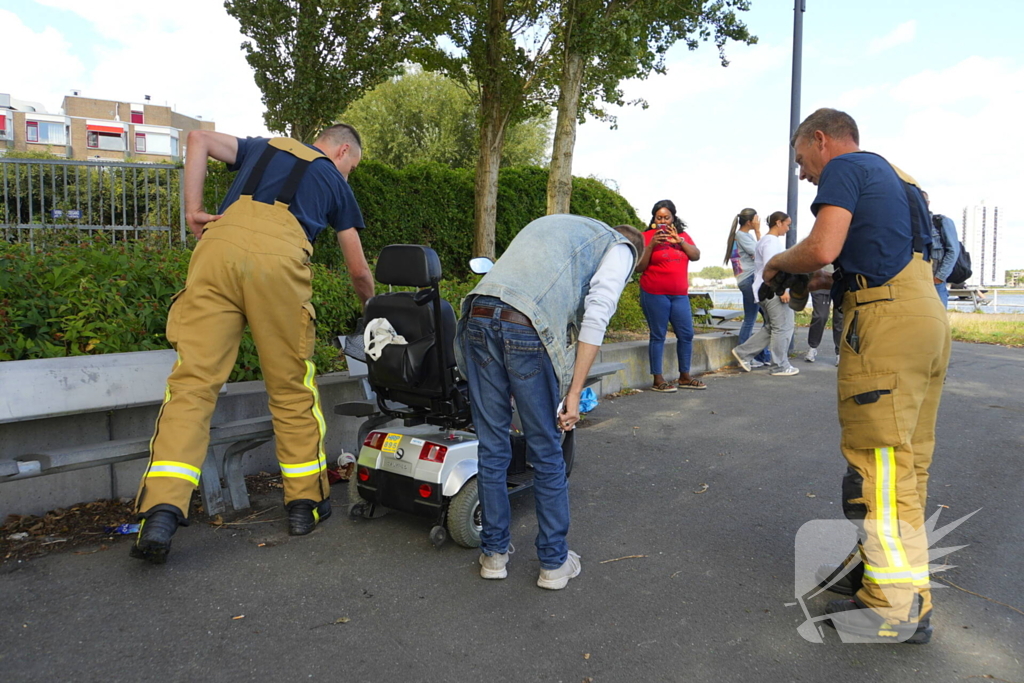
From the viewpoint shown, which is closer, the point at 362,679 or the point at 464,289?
the point at 362,679

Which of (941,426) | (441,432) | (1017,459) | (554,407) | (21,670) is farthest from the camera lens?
(941,426)

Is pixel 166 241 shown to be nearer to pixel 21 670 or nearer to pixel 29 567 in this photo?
pixel 29 567

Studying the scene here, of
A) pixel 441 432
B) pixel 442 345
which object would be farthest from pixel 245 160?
pixel 441 432

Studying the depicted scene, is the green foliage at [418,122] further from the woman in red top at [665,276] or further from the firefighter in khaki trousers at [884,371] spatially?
the firefighter in khaki trousers at [884,371]

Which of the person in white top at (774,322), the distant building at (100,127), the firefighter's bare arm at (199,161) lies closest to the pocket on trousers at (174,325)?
the firefighter's bare arm at (199,161)

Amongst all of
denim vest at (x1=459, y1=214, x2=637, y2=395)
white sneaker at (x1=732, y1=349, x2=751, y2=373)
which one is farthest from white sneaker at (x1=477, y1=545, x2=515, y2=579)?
white sneaker at (x1=732, y1=349, x2=751, y2=373)

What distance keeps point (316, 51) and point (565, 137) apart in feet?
17.5

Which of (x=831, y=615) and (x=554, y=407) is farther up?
(x=554, y=407)

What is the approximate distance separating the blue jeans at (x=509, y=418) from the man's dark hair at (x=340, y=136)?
4.83 ft

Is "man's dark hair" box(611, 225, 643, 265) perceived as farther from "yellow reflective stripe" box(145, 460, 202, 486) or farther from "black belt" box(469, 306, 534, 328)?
"yellow reflective stripe" box(145, 460, 202, 486)

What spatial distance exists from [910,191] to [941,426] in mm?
4155

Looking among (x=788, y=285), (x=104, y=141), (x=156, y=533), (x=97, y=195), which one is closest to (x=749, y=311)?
(x=788, y=285)

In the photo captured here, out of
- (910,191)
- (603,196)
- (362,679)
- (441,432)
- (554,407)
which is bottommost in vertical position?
(362,679)

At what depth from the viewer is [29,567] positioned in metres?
3.20
